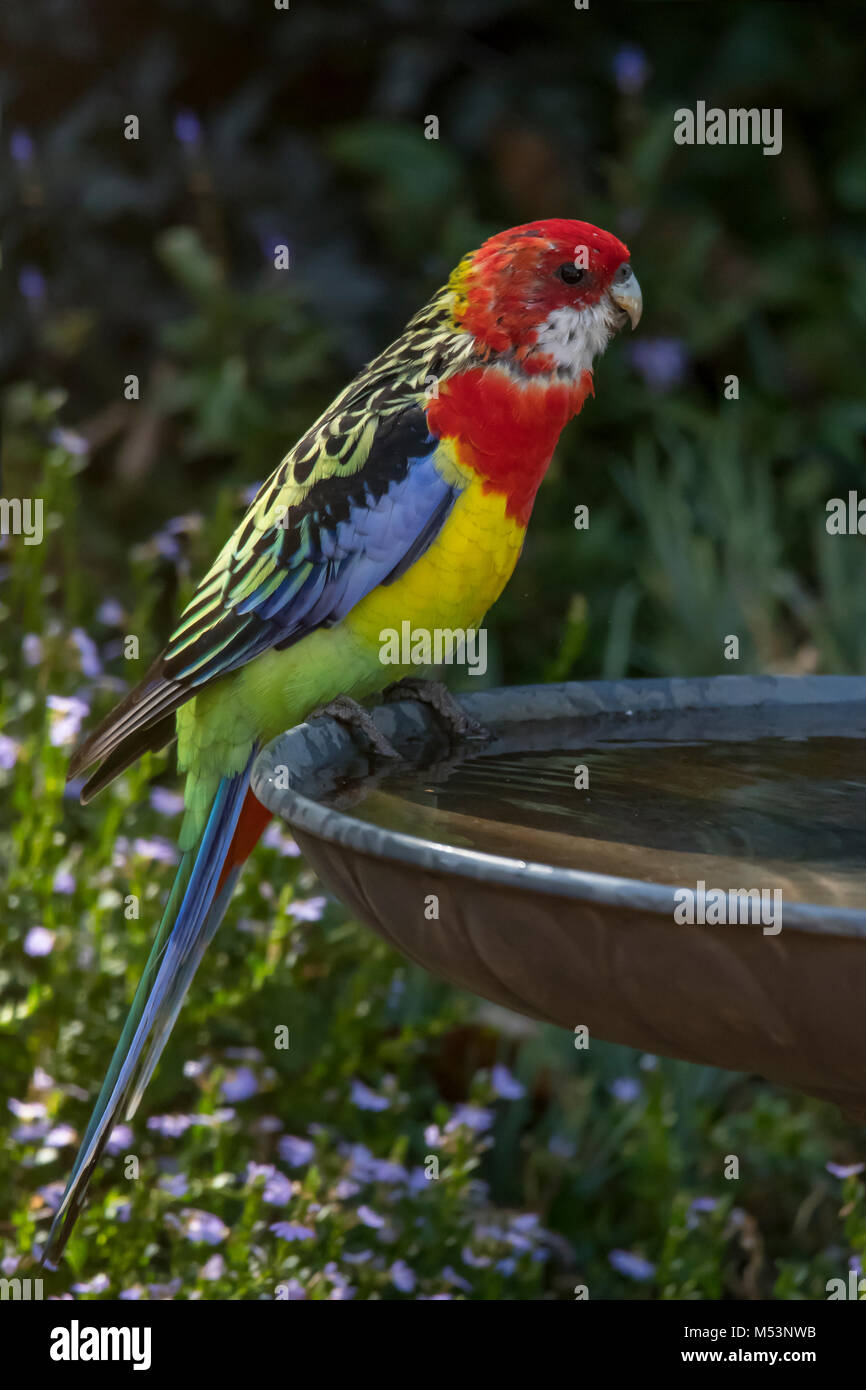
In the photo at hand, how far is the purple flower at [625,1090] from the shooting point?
215cm

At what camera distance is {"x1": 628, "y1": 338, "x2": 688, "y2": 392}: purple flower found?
11.2 ft

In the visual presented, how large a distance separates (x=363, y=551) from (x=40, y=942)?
643 millimetres

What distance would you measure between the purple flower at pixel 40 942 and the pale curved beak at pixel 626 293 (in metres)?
1.07

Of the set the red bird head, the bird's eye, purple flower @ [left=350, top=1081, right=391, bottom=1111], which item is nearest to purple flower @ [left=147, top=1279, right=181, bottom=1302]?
purple flower @ [left=350, top=1081, right=391, bottom=1111]

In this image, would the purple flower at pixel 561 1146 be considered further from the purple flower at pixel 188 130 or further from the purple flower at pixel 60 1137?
the purple flower at pixel 188 130

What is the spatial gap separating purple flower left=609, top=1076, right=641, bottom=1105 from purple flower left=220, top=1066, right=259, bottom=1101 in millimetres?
542

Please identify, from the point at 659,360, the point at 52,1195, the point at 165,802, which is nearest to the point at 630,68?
the point at 659,360

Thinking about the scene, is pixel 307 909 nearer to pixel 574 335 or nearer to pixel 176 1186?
pixel 176 1186

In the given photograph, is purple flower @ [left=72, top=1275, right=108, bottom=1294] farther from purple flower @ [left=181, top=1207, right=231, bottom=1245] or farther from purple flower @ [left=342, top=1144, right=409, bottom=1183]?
purple flower @ [left=342, top=1144, right=409, bottom=1183]

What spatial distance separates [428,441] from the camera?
1.74m

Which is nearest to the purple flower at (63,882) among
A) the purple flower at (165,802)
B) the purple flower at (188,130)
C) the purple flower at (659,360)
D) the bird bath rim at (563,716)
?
the purple flower at (165,802)

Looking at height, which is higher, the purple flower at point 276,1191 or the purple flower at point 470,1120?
the purple flower at point 470,1120
